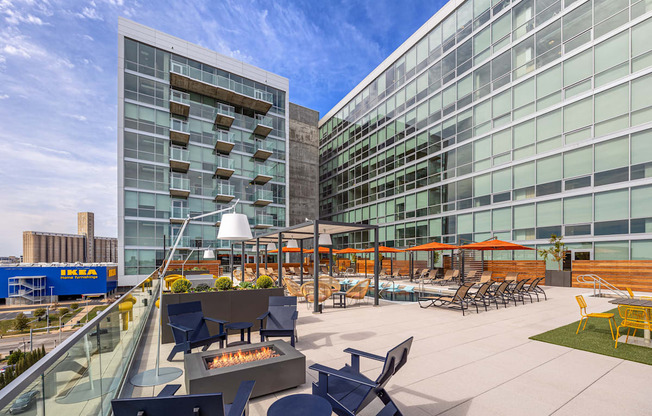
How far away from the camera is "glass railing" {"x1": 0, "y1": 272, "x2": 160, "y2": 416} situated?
1.57 m

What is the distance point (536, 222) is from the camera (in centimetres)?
1853

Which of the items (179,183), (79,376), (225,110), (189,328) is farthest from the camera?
(225,110)

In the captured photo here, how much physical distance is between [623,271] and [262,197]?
94.4 ft

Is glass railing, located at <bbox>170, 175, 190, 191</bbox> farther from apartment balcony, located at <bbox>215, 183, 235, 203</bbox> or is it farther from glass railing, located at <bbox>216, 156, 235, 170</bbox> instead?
glass railing, located at <bbox>216, 156, 235, 170</bbox>

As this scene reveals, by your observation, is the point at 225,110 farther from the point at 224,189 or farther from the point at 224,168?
the point at 224,189

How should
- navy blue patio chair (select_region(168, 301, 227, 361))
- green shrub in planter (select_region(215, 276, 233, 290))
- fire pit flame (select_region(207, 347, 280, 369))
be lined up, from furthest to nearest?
green shrub in planter (select_region(215, 276, 233, 290))
navy blue patio chair (select_region(168, 301, 227, 361))
fire pit flame (select_region(207, 347, 280, 369))

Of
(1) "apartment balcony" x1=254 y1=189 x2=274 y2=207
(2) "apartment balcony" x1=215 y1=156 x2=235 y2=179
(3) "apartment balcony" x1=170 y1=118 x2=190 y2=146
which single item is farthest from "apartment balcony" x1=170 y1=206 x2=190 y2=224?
(1) "apartment balcony" x1=254 y1=189 x2=274 y2=207

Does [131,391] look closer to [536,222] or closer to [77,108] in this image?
[536,222]

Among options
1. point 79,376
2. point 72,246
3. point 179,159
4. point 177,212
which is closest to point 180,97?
point 179,159

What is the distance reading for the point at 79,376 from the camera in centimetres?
246

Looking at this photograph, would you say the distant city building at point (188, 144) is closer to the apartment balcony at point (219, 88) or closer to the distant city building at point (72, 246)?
the apartment balcony at point (219, 88)

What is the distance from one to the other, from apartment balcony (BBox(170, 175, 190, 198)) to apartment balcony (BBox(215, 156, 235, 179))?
10.8 ft

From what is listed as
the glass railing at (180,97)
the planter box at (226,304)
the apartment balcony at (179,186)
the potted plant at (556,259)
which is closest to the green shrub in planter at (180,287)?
the planter box at (226,304)

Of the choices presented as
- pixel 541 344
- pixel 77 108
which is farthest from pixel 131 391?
pixel 77 108
